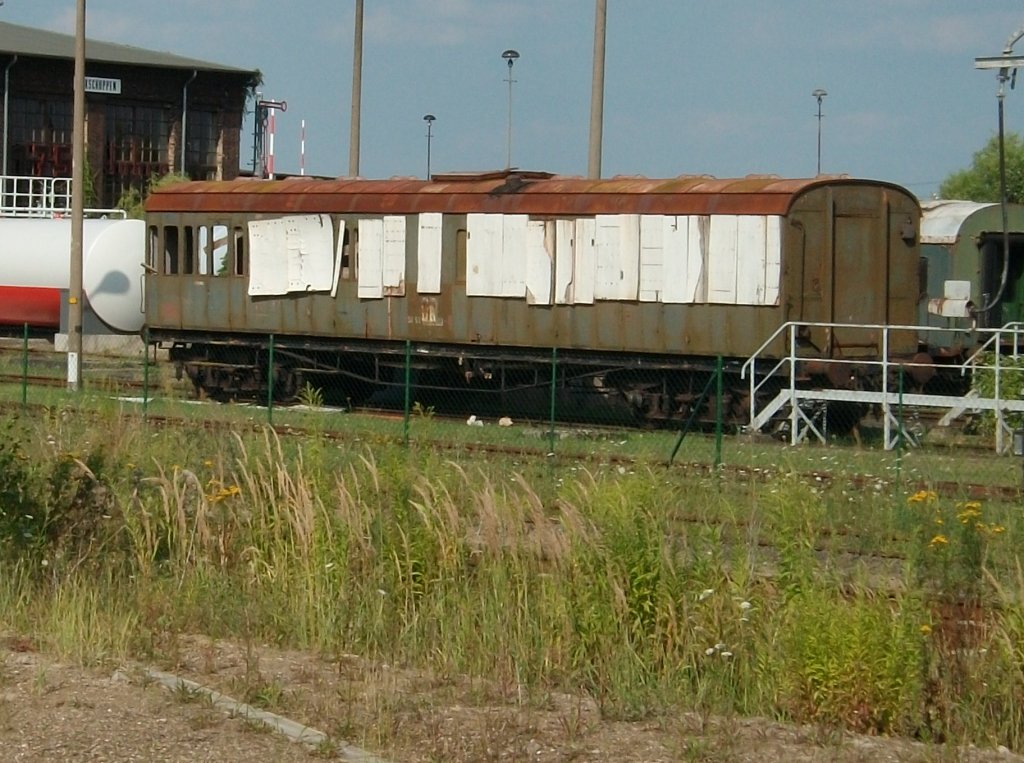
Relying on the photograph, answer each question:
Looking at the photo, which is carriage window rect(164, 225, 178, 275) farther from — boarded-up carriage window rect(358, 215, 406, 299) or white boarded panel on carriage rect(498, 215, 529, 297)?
white boarded panel on carriage rect(498, 215, 529, 297)

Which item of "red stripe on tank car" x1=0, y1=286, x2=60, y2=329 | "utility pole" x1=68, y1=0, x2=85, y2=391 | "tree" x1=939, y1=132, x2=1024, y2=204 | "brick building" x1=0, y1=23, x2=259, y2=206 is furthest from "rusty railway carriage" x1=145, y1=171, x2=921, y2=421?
"tree" x1=939, y1=132, x2=1024, y2=204

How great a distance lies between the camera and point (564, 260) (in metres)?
22.2

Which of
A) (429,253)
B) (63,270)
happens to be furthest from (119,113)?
(429,253)

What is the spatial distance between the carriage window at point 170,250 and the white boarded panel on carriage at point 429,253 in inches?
199

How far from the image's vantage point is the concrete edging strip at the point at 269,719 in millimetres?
6844

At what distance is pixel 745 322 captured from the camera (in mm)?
20859

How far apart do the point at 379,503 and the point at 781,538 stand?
294cm

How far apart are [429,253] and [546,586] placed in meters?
14.2

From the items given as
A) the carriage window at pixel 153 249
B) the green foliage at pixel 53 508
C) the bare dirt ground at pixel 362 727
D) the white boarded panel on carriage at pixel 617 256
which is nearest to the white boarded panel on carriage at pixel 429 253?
the white boarded panel on carriage at pixel 617 256

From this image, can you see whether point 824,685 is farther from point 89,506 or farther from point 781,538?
point 89,506

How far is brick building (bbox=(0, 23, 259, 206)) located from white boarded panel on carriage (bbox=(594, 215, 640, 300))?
38767mm

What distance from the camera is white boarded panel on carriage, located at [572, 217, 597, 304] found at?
21938 mm

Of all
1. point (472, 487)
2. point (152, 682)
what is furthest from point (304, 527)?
point (152, 682)

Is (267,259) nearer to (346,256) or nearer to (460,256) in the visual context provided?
(346,256)
